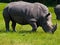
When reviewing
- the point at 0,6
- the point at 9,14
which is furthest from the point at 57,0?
the point at 9,14

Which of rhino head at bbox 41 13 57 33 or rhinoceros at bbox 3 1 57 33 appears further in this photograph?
rhinoceros at bbox 3 1 57 33

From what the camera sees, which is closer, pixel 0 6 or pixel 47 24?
pixel 47 24

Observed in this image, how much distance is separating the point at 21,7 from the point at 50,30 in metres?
2.18

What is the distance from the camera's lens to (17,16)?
56.3ft

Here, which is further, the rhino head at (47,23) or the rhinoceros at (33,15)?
the rhinoceros at (33,15)

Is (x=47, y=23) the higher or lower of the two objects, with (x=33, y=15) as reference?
lower

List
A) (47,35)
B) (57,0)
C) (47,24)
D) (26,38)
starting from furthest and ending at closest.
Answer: (57,0) < (47,24) < (47,35) < (26,38)

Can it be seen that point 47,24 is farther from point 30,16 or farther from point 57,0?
point 57,0

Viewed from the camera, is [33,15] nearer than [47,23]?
No

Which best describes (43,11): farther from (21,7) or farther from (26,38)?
(26,38)

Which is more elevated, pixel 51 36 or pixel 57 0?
pixel 51 36

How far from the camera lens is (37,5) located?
1719 cm

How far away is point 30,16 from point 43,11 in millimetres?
774

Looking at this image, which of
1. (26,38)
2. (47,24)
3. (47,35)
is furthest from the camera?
(47,24)
